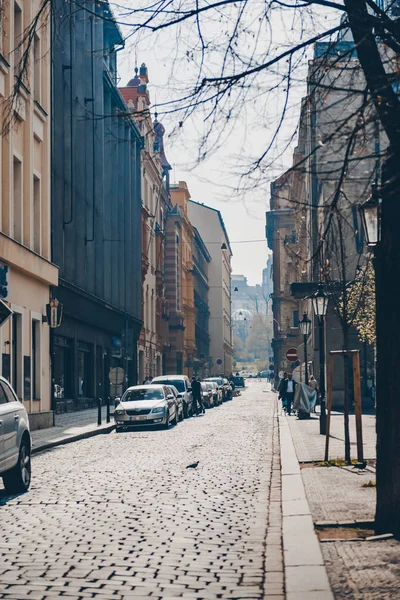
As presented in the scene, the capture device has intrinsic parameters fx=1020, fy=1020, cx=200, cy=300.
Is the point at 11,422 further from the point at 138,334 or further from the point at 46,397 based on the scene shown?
the point at 138,334

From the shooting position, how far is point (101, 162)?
44062mm

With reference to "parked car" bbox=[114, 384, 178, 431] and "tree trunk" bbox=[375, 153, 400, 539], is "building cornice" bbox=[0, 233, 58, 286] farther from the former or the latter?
"tree trunk" bbox=[375, 153, 400, 539]

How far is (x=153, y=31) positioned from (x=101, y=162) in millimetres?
36689

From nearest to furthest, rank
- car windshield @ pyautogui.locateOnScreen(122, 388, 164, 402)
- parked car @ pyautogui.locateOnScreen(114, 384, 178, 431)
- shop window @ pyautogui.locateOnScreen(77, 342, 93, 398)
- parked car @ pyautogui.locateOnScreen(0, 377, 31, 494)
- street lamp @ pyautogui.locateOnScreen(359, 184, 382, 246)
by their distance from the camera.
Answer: street lamp @ pyautogui.locateOnScreen(359, 184, 382, 246) < parked car @ pyautogui.locateOnScreen(0, 377, 31, 494) < parked car @ pyautogui.locateOnScreen(114, 384, 178, 431) < car windshield @ pyautogui.locateOnScreen(122, 388, 164, 402) < shop window @ pyautogui.locateOnScreen(77, 342, 93, 398)

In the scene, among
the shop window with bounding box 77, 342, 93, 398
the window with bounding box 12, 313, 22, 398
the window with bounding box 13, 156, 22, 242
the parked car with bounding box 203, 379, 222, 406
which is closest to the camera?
the window with bounding box 12, 313, 22, 398

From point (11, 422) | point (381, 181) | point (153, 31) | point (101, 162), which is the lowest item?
point (11, 422)

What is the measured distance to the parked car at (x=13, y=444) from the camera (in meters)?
11.9

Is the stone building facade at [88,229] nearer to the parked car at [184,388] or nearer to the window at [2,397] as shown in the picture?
the parked car at [184,388]

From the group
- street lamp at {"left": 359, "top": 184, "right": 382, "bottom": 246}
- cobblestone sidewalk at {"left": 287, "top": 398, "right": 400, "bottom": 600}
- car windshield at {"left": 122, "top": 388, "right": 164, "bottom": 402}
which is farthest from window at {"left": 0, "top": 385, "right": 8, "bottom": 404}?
car windshield at {"left": 122, "top": 388, "right": 164, "bottom": 402}

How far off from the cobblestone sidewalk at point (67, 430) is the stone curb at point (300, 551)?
10.1 m

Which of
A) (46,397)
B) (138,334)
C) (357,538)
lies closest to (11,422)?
(357,538)

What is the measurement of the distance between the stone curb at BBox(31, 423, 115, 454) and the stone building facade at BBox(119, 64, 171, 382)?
2994 centimetres

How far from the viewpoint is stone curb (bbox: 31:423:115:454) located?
21047 mm

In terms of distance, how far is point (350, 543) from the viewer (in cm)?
830
